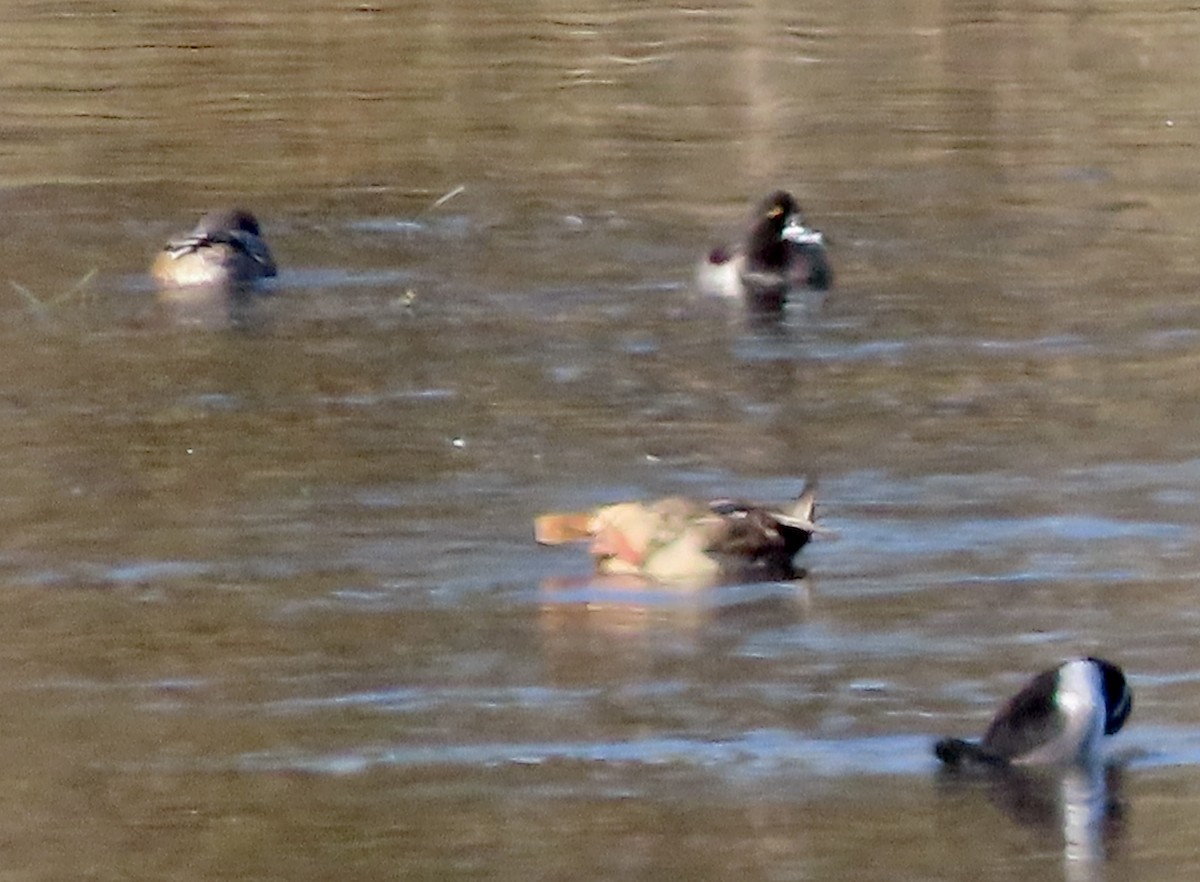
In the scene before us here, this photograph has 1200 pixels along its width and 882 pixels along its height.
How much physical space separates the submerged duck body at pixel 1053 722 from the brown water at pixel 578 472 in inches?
3.8

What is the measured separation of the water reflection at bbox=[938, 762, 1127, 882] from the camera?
7.12 metres

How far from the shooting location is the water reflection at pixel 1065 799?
712cm

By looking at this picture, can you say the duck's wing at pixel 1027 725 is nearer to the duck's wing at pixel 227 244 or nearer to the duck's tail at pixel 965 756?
the duck's tail at pixel 965 756

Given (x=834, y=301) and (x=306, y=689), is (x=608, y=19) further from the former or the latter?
(x=306, y=689)

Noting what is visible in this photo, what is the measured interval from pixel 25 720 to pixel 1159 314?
6.57 metres

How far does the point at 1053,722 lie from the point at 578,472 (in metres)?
3.42

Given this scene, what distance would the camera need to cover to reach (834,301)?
46.5ft

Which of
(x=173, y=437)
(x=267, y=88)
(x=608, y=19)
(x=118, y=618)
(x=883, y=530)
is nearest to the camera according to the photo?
(x=118, y=618)

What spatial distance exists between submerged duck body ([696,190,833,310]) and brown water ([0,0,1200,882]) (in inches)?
7.0

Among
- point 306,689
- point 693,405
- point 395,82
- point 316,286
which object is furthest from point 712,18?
point 306,689

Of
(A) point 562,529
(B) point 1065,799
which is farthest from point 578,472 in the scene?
(B) point 1065,799

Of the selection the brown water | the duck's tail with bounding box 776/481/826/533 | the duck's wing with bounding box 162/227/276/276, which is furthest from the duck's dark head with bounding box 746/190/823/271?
the duck's tail with bounding box 776/481/826/533

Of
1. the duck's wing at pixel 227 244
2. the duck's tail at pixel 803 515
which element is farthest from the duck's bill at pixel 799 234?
the duck's tail at pixel 803 515

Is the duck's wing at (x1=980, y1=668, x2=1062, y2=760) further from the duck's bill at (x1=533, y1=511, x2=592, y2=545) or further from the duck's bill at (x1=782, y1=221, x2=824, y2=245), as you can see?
the duck's bill at (x1=782, y1=221, x2=824, y2=245)
